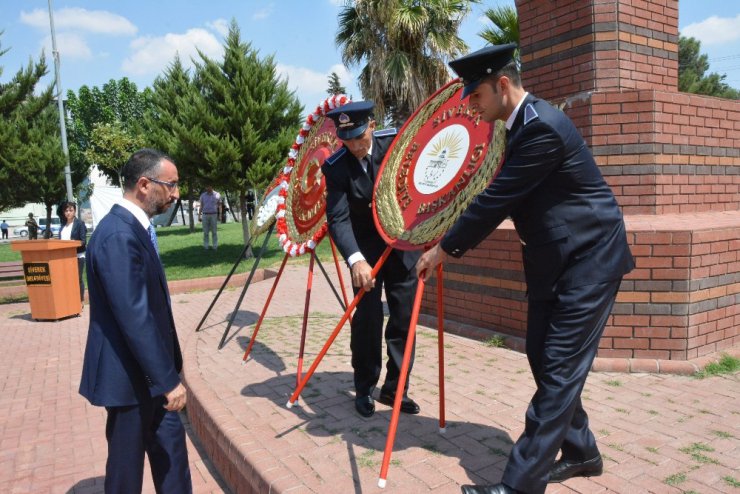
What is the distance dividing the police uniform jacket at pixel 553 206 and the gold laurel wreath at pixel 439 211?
16 centimetres

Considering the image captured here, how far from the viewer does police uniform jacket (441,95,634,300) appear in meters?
2.17

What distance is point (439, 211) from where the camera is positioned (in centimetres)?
264

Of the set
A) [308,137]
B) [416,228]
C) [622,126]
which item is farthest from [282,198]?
[622,126]

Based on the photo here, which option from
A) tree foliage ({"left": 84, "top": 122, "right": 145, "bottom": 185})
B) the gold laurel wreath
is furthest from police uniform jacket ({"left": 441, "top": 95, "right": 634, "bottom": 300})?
tree foliage ({"left": 84, "top": 122, "right": 145, "bottom": 185})

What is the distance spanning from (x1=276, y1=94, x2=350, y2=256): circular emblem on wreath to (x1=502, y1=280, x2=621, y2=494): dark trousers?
84.9 inches

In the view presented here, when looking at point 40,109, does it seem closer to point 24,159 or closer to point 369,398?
point 24,159

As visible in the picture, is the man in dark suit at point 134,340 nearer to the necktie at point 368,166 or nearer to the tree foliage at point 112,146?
the necktie at point 368,166

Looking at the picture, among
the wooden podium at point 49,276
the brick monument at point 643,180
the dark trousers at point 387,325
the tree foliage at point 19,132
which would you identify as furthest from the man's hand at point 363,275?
the tree foliage at point 19,132

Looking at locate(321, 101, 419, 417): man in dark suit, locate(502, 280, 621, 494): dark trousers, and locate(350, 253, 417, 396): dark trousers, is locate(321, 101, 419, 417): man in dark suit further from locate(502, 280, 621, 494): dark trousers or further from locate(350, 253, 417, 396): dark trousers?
locate(502, 280, 621, 494): dark trousers

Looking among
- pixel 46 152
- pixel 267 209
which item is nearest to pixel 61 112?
pixel 46 152

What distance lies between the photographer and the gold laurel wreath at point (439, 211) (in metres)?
2.45

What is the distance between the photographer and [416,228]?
2717mm

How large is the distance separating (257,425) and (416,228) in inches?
69.2

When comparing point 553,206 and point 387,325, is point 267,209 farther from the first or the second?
point 553,206
